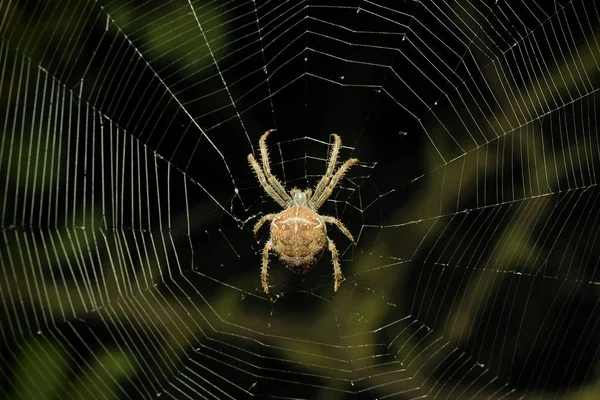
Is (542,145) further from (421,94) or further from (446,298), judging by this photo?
(446,298)

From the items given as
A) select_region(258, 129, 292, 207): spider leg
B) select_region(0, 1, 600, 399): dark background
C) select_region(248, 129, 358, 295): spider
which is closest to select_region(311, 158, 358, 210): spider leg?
select_region(248, 129, 358, 295): spider

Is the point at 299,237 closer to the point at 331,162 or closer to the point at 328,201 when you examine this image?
the point at 331,162

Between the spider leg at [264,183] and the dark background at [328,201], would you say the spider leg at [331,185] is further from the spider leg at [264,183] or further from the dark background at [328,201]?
the dark background at [328,201]

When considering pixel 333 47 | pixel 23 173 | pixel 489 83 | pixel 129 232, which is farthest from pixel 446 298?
pixel 23 173

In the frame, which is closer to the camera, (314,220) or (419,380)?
(314,220)

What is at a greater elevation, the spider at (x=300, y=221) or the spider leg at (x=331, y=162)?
the spider leg at (x=331, y=162)

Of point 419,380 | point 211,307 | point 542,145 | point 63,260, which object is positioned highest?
point 542,145

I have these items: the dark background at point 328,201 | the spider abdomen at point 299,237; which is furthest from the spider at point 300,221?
the dark background at point 328,201
